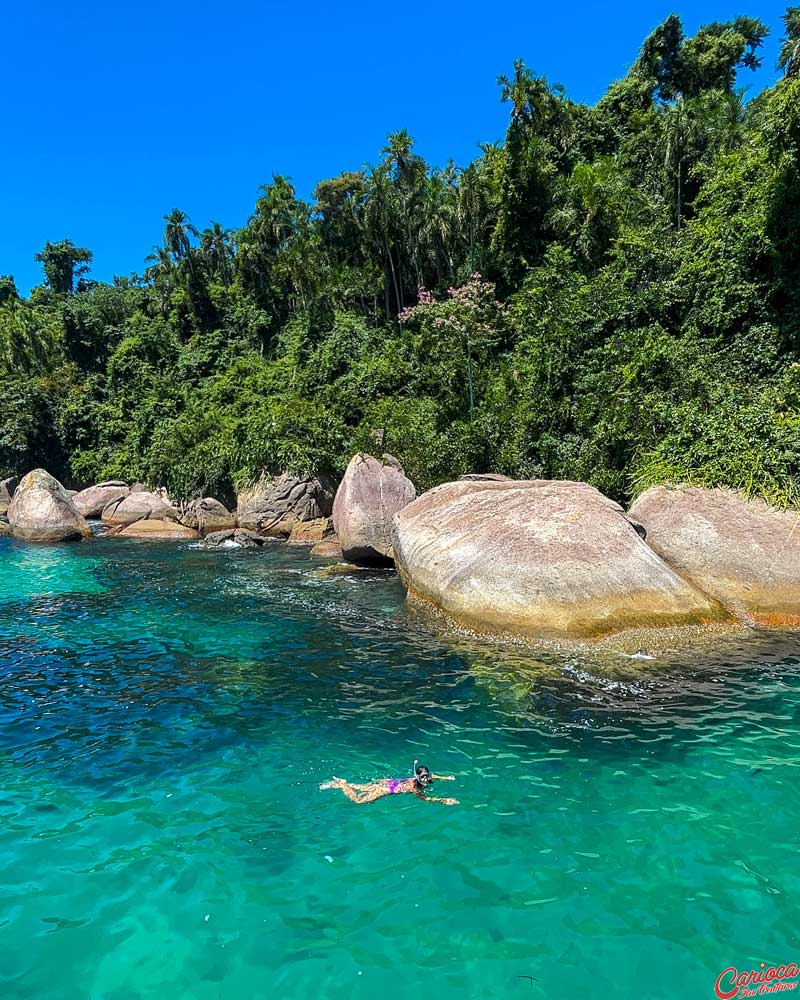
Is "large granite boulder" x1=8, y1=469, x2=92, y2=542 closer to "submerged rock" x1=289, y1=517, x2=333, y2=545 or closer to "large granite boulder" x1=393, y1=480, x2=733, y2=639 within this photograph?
"submerged rock" x1=289, y1=517, x2=333, y2=545

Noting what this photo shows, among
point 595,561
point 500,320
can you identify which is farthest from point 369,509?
point 500,320

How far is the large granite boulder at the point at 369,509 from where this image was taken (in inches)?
672

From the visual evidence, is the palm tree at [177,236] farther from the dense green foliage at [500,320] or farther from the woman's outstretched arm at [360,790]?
the woman's outstretched arm at [360,790]

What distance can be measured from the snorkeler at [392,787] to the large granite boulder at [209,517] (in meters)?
22.3

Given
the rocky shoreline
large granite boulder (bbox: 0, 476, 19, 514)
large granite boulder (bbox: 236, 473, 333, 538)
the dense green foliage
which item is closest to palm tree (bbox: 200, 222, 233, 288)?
the dense green foliage


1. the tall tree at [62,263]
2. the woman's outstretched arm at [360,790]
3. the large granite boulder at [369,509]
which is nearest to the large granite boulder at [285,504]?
the large granite boulder at [369,509]

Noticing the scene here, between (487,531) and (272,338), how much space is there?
124 ft

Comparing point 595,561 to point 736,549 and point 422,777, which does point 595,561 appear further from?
point 422,777

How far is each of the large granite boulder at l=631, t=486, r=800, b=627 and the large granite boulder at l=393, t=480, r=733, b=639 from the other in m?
0.66

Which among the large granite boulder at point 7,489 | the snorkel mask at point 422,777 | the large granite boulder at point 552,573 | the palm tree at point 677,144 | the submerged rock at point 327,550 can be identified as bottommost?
the snorkel mask at point 422,777

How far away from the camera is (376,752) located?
271 inches

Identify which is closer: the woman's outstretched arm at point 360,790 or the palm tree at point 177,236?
the woman's outstretched arm at point 360,790

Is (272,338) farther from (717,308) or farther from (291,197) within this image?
(717,308)

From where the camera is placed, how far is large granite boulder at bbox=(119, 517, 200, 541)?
2714 centimetres
